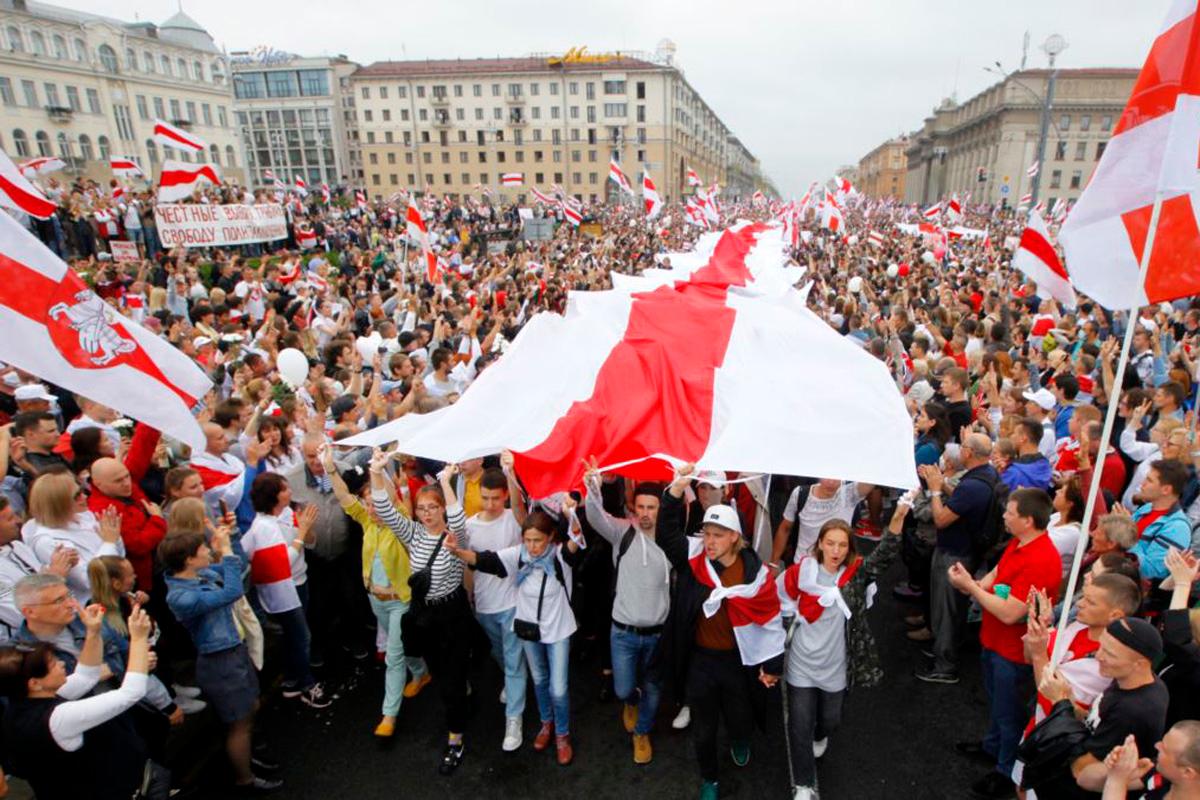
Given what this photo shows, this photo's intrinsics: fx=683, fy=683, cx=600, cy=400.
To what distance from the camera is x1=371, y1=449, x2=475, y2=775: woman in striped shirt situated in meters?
3.98

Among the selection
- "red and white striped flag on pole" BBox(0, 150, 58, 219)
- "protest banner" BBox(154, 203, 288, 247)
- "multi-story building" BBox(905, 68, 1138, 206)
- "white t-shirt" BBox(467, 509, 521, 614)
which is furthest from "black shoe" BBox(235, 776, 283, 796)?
"multi-story building" BBox(905, 68, 1138, 206)

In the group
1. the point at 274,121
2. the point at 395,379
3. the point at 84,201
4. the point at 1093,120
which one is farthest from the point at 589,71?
the point at 395,379

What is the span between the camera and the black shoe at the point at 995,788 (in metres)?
3.73

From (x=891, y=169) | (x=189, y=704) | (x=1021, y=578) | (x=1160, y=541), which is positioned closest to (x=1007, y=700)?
(x=1021, y=578)

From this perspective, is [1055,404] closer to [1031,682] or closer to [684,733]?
[1031,682]

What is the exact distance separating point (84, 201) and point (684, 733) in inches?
811

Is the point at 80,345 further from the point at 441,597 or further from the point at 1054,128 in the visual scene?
the point at 1054,128

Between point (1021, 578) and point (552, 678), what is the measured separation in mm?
2639

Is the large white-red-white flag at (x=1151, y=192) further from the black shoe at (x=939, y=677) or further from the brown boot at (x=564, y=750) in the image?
the brown boot at (x=564, y=750)

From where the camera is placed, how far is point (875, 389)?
4.64 metres

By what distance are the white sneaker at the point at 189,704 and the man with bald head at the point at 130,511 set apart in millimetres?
655

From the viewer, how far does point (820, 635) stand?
3596 mm

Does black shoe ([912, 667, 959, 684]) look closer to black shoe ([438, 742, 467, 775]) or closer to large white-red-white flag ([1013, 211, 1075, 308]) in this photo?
black shoe ([438, 742, 467, 775])

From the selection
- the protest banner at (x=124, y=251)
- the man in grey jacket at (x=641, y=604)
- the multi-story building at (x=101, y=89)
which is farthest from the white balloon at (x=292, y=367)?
the multi-story building at (x=101, y=89)
